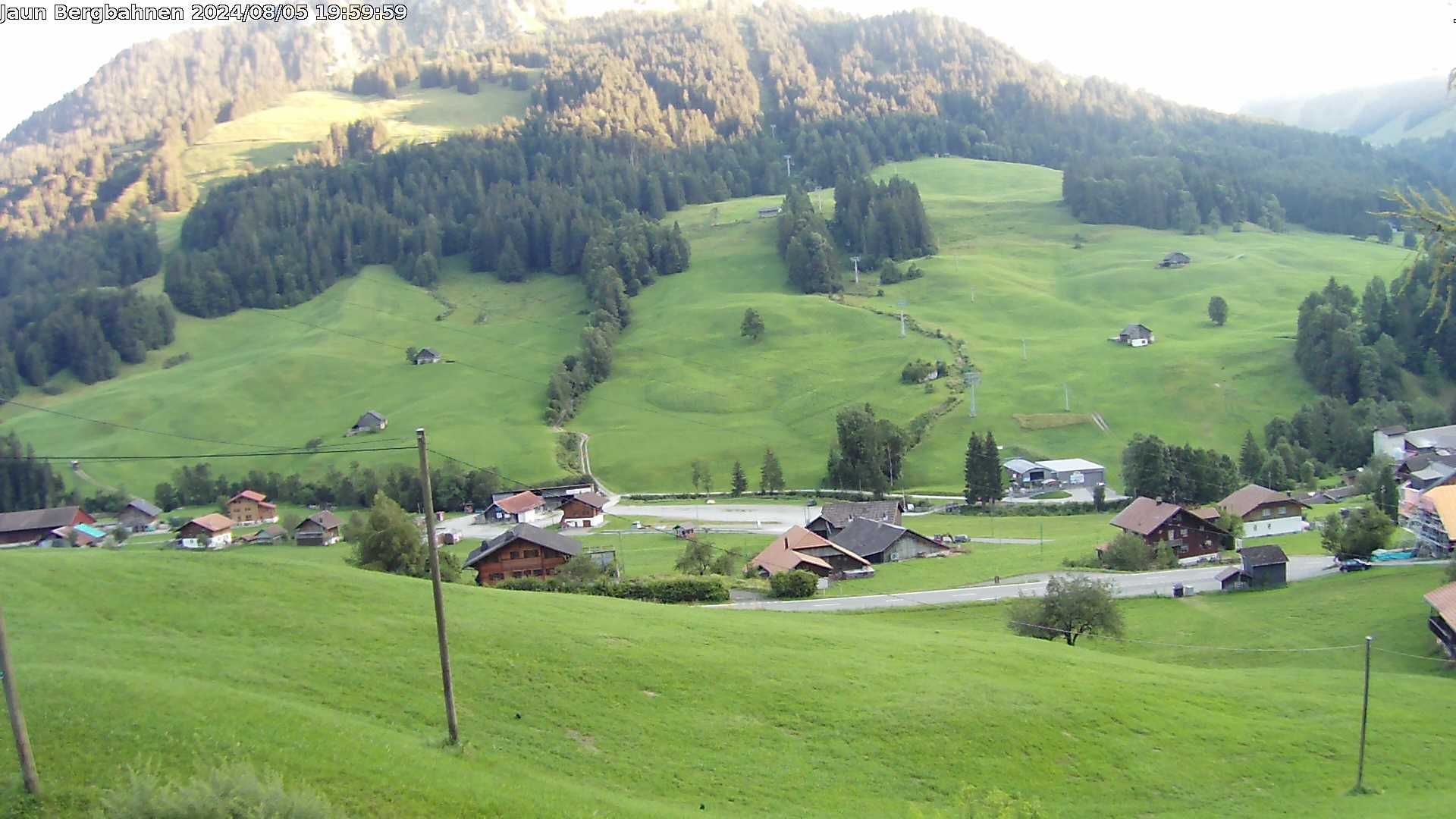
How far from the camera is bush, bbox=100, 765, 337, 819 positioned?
1593 cm

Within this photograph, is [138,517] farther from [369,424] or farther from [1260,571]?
[1260,571]

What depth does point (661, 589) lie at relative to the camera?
57.0 metres

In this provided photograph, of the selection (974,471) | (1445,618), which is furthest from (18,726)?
(974,471)

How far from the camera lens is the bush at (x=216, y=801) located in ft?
52.3

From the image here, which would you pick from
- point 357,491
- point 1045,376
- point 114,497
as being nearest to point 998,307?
point 1045,376

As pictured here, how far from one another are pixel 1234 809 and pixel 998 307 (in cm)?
12606

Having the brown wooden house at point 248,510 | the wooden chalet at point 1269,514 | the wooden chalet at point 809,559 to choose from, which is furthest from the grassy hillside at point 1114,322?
the brown wooden house at point 248,510

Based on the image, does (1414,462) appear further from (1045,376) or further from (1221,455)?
(1045,376)

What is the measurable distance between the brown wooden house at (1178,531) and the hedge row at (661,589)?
98.1 feet

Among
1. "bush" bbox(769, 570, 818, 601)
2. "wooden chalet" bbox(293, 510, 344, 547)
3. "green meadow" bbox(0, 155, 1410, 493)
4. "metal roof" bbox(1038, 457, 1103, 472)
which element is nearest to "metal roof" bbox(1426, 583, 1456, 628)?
"bush" bbox(769, 570, 818, 601)

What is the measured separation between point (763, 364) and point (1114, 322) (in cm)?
4910

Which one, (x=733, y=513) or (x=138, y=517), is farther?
(x=138, y=517)

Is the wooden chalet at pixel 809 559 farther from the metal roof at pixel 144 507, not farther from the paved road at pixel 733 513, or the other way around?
the metal roof at pixel 144 507

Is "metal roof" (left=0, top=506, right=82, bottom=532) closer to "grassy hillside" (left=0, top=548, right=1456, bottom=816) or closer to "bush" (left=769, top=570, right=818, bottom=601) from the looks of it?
"grassy hillside" (left=0, top=548, right=1456, bottom=816)
